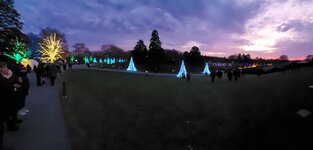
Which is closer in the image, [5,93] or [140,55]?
[5,93]

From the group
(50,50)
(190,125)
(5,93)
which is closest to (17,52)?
(50,50)

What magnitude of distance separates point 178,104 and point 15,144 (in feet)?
37.0

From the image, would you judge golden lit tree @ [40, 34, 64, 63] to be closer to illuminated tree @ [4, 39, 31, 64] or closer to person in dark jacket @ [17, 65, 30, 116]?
illuminated tree @ [4, 39, 31, 64]

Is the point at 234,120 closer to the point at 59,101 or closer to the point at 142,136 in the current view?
the point at 142,136

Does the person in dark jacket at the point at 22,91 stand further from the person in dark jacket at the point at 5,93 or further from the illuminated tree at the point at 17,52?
the illuminated tree at the point at 17,52

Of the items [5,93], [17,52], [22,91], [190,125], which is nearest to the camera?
[5,93]

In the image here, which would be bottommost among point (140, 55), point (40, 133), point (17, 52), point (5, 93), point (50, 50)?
point (40, 133)

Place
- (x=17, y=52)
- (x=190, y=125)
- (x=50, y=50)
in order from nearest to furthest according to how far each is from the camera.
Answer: (x=190, y=125), (x=17, y=52), (x=50, y=50)

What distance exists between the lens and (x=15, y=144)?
21.7 feet

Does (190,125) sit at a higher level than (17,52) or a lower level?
lower

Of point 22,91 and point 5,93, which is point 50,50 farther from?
point 5,93

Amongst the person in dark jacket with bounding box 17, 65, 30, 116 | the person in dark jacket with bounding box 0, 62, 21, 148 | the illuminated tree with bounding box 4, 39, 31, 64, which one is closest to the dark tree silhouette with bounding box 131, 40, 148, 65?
the illuminated tree with bounding box 4, 39, 31, 64

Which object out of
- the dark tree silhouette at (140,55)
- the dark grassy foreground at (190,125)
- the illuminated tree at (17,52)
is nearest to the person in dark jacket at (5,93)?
the dark grassy foreground at (190,125)

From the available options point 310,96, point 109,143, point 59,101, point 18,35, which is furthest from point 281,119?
point 18,35
